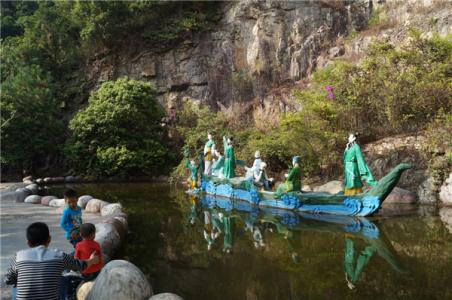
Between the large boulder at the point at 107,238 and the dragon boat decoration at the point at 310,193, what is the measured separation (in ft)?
18.1

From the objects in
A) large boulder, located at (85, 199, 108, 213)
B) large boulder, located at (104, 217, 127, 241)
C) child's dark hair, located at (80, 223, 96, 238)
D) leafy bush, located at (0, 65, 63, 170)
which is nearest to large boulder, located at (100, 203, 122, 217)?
large boulder, located at (85, 199, 108, 213)

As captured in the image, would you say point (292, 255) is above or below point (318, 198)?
below

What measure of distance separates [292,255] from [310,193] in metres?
4.47

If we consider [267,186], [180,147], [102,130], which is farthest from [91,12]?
[267,186]

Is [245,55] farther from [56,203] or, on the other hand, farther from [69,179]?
[56,203]

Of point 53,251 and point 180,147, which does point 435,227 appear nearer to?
point 53,251

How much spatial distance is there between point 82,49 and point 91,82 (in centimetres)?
242

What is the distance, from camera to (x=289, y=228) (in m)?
9.02

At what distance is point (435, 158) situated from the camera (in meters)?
12.1

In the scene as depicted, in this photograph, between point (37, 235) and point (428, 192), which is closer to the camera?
point (37, 235)

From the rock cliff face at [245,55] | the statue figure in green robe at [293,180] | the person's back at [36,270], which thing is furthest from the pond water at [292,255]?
the rock cliff face at [245,55]

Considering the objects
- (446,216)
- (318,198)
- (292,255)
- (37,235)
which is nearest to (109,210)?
(292,255)

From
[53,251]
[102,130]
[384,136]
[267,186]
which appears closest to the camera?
[53,251]

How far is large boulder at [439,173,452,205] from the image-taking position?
37.2 feet
